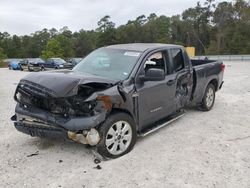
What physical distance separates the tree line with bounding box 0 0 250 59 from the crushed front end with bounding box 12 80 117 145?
58985 millimetres

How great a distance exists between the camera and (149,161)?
442cm

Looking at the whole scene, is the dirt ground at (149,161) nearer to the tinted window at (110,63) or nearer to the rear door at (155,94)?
the rear door at (155,94)

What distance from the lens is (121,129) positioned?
4.62 metres

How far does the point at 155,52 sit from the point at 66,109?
2.09 meters

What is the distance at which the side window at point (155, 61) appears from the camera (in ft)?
18.0

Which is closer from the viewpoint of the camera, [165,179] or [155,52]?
[165,179]

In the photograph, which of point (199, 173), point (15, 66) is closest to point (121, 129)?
point (199, 173)

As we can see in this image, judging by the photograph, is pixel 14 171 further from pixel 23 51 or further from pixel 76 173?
pixel 23 51

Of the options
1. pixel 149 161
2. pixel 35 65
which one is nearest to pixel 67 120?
pixel 149 161

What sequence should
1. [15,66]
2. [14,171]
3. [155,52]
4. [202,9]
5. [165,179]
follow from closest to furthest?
[165,179]
[14,171]
[155,52]
[15,66]
[202,9]

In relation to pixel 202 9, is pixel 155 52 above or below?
below

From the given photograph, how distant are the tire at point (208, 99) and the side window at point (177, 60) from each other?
4.65ft

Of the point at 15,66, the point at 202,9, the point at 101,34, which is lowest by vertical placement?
the point at 15,66

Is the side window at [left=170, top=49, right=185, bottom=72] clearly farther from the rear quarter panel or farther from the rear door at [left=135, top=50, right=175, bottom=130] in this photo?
the rear quarter panel
